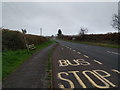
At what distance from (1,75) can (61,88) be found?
3.37 meters

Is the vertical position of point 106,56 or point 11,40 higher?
point 11,40

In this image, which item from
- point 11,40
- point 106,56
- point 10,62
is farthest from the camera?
point 11,40

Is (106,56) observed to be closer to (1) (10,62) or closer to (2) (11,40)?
(1) (10,62)

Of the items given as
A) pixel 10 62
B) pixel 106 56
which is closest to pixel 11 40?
pixel 10 62

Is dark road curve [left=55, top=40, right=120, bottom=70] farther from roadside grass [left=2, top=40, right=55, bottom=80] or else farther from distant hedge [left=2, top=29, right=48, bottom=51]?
distant hedge [left=2, top=29, right=48, bottom=51]

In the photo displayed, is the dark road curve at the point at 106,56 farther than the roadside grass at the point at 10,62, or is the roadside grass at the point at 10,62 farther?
the dark road curve at the point at 106,56

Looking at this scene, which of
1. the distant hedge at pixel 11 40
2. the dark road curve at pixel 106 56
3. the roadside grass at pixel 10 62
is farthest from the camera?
the distant hedge at pixel 11 40

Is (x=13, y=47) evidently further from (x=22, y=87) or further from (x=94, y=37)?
(x=94, y=37)

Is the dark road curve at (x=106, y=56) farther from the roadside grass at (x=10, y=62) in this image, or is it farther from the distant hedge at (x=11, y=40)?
the distant hedge at (x=11, y=40)

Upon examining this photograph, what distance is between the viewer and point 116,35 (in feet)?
107

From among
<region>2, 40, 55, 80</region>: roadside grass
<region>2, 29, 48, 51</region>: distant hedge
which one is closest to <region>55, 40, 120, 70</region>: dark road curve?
<region>2, 40, 55, 80</region>: roadside grass

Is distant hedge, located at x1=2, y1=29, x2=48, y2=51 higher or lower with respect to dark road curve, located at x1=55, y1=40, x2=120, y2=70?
higher

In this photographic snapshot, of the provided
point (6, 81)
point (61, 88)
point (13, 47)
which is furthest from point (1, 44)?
point (61, 88)

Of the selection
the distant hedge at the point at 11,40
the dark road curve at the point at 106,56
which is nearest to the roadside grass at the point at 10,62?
the distant hedge at the point at 11,40
